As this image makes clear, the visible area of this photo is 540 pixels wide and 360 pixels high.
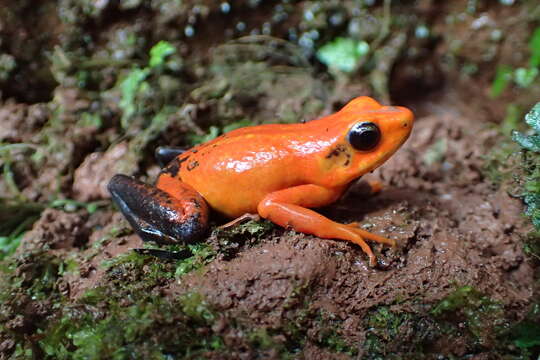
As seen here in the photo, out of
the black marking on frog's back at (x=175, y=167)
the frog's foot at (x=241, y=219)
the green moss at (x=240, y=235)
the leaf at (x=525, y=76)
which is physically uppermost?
the black marking on frog's back at (x=175, y=167)

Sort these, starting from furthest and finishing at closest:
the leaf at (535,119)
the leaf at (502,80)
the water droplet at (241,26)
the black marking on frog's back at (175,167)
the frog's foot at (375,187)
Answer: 1. the leaf at (502,80)
2. the water droplet at (241,26)
3. the frog's foot at (375,187)
4. the black marking on frog's back at (175,167)
5. the leaf at (535,119)

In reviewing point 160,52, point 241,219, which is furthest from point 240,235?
point 160,52

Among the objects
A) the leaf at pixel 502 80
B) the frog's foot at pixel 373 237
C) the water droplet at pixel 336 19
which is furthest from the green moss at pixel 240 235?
the leaf at pixel 502 80

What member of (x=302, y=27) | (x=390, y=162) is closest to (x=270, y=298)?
(x=390, y=162)

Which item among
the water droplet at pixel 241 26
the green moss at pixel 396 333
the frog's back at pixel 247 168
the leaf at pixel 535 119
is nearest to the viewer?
the green moss at pixel 396 333

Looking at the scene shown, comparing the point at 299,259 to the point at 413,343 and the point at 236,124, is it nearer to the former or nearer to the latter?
the point at 413,343

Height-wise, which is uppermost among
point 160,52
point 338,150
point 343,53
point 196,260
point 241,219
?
point 160,52

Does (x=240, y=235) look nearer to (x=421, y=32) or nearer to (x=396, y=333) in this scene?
(x=396, y=333)

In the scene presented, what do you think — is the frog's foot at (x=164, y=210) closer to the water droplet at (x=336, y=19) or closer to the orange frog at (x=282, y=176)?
the orange frog at (x=282, y=176)
